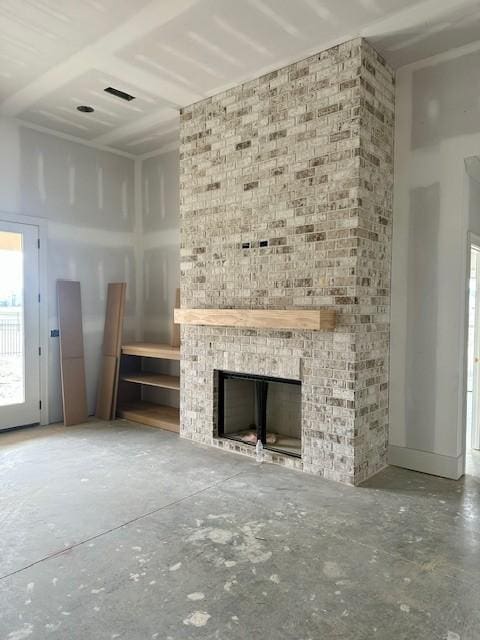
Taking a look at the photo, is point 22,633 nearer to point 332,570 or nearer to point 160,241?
point 332,570

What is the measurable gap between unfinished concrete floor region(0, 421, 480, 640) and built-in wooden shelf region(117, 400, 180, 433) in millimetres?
1042

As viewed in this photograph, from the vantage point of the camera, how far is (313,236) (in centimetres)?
357

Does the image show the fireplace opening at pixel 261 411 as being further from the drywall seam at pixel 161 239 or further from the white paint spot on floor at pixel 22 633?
the white paint spot on floor at pixel 22 633

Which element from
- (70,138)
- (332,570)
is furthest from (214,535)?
(70,138)

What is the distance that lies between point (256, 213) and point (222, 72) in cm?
119

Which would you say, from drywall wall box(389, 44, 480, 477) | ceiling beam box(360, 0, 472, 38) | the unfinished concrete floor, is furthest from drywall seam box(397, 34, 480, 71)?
the unfinished concrete floor

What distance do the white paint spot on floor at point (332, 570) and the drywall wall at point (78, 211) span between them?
12.7ft

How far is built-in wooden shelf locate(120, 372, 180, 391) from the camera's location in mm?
5051

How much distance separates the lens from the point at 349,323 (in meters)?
3.38

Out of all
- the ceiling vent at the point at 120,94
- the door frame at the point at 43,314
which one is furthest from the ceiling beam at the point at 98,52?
the door frame at the point at 43,314

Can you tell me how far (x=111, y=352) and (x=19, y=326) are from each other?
1.07 m

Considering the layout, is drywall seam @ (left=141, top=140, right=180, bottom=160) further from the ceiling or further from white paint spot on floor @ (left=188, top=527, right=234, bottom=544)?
white paint spot on floor @ (left=188, top=527, right=234, bottom=544)

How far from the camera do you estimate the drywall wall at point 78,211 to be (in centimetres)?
491

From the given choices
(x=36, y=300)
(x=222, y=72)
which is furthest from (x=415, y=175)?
(x=36, y=300)
